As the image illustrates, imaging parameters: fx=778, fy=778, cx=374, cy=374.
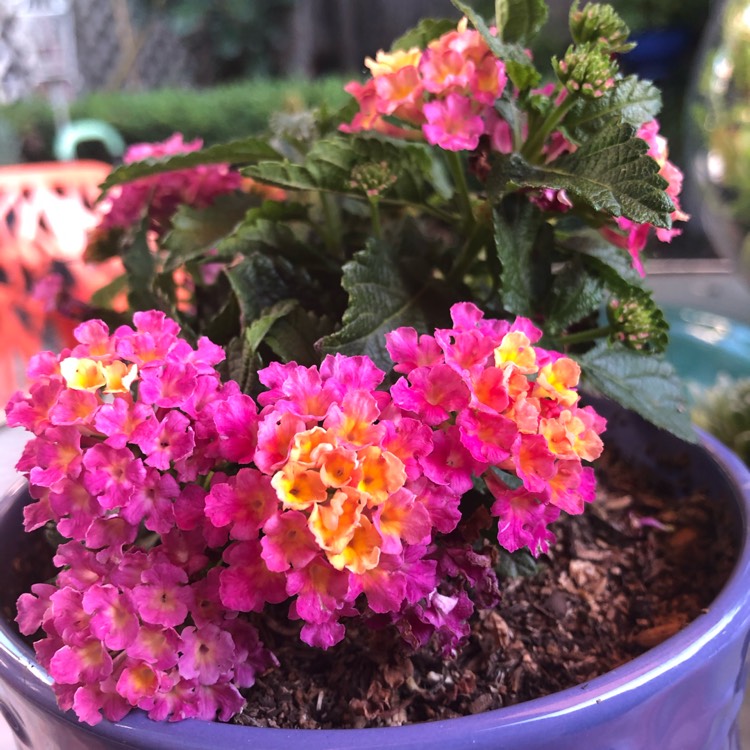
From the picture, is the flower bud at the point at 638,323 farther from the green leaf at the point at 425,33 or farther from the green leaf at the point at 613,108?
the green leaf at the point at 425,33

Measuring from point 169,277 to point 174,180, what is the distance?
112 mm

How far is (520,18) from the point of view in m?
0.45

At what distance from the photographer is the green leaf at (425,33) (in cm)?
49

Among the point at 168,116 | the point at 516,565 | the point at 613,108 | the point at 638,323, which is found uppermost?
the point at 613,108

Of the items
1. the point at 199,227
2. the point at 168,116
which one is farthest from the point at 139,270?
the point at 168,116

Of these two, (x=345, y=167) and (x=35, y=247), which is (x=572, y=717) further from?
(x=35, y=247)

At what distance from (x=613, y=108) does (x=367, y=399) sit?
23 centimetres

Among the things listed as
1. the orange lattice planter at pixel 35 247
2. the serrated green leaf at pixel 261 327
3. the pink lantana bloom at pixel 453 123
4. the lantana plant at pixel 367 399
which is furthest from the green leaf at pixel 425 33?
the orange lattice planter at pixel 35 247

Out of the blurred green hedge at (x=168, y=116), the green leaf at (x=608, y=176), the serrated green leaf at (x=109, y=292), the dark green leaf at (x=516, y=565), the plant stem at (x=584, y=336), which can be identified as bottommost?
the blurred green hedge at (x=168, y=116)

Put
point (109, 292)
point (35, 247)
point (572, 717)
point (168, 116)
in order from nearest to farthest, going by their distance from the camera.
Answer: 1. point (572, 717)
2. point (109, 292)
3. point (35, 247)
4. point (168, 116)

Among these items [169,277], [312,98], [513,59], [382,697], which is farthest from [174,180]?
[312,98]

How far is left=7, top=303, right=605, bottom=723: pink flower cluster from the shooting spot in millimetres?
286

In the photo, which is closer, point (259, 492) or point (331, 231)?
point (259, 492)

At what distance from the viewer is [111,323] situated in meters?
0.50
